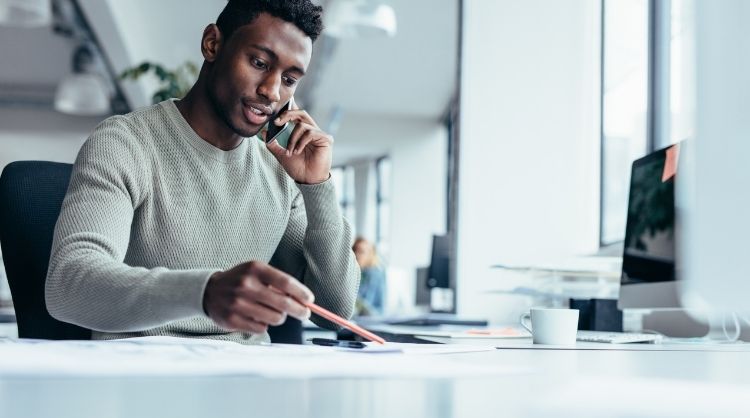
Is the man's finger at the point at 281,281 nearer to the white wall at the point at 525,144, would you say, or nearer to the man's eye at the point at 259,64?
the man's eye at the point at 259,64

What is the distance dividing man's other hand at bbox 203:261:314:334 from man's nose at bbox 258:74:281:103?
0.69 meters

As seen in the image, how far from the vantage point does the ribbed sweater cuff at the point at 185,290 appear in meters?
0.94

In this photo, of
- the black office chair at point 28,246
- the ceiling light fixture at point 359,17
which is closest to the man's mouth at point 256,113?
the black office chair at point 28,246

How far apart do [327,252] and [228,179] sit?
0.23m

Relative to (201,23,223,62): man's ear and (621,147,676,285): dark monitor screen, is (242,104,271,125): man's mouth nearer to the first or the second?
(201,23,223,62): man's ear

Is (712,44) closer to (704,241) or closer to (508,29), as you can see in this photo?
(704,241)

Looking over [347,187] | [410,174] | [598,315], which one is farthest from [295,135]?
[347,187]

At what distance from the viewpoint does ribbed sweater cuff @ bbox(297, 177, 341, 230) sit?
1.60 m

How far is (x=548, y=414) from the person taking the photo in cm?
57

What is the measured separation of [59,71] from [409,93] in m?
3.84

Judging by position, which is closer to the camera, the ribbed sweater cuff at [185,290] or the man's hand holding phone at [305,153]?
the ribbed sweater cuff at [185,290]

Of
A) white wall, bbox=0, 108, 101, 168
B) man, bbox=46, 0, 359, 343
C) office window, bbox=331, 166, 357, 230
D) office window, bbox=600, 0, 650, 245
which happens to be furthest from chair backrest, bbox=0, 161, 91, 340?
white wall, bbox=0, 108, 101, 168

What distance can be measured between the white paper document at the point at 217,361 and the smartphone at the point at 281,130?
0.66 metres

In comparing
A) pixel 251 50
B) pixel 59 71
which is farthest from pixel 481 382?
pixel 59 71
